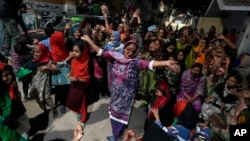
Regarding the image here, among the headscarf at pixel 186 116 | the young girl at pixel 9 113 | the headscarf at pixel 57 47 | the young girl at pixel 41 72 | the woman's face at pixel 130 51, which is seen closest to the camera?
the young girl at pixel 9 113

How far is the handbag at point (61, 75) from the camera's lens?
155 inches

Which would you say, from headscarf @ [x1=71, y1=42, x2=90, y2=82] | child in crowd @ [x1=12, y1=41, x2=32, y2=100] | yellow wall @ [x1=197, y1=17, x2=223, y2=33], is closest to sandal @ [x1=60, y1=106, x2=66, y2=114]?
child in crowd @ [x1=12, y1=41, x2=32, y2=100]

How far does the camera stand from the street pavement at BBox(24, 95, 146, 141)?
3609 millimetres

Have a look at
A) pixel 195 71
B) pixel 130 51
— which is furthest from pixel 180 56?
pixel 130 51

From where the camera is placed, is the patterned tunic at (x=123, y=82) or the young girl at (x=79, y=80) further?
the young girl at (x=79, y=80)

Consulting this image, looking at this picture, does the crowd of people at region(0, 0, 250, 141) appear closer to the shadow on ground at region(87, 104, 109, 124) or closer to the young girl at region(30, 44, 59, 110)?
the young girl at region(30, 44, 59, 110)

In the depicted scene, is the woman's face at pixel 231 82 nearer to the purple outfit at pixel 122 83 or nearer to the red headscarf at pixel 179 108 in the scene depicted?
the red headscarf at pixel 179 108

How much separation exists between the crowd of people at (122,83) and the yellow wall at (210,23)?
1133 cm

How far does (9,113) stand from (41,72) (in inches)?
49.8

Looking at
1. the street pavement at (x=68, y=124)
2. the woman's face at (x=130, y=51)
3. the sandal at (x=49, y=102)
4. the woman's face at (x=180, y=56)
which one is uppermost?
the woman's face at (x=130, y=51)

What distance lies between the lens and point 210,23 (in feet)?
55.3

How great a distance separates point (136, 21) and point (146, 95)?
231cm

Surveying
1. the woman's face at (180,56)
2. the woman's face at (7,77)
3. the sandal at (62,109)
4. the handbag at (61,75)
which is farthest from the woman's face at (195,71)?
the woman's face at (7,77)

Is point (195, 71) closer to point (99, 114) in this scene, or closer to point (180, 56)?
point (180, 56)
